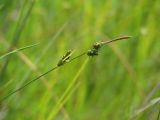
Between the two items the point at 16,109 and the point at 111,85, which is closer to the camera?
the point at 16,109

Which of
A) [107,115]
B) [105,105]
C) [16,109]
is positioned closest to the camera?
[16,109]

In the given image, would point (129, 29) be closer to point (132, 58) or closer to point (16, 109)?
point (132, 58)

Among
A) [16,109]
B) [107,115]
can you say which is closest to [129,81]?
[107,115]

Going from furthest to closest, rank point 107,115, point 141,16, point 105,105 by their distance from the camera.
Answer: point 141,16 < point 105,105 < point 107,115

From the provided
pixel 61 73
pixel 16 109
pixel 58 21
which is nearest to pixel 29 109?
pixel 16 109

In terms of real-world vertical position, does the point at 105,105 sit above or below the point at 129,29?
below

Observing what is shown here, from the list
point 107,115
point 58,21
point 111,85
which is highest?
point 58,21
